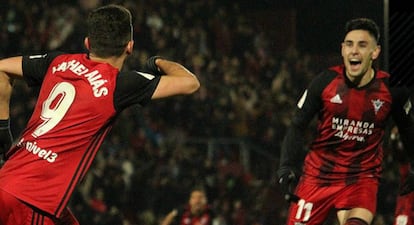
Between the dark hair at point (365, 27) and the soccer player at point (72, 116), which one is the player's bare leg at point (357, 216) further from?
the soccer player at point (72, 116)

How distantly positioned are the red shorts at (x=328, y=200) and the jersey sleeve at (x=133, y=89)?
2228 mm

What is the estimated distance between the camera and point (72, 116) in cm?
396

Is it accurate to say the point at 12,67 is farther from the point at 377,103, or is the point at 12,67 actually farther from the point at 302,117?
the point at 377,103

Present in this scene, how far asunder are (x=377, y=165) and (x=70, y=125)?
2.69 meters

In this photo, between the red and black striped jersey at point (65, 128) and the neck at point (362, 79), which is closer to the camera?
the red and black striped jersey at point (65, 128)

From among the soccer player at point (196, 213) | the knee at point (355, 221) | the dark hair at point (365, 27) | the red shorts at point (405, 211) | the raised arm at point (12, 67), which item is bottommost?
the soccer player at point (196, 213)

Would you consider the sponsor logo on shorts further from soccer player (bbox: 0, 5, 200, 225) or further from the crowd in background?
the crowd in background

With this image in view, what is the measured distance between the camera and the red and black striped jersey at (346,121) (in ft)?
19.3

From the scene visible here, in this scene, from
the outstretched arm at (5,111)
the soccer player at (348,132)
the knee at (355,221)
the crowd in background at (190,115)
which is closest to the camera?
the outstretched arm at (5,111)

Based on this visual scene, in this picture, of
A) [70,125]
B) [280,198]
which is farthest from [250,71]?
[70,125]

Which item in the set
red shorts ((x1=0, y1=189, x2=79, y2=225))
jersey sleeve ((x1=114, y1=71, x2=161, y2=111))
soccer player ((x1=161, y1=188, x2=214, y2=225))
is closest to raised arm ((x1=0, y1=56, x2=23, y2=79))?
jersey sleeve ((x1=114, y1=71, x2=161, y2=111))

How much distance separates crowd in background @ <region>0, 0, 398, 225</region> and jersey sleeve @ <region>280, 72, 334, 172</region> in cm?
541

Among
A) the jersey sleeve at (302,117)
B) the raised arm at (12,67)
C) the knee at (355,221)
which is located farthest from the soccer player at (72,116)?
the knee at (355,221)

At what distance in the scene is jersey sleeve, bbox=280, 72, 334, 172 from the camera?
5.89m
